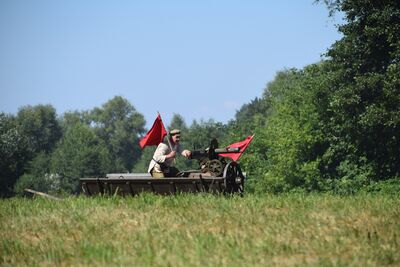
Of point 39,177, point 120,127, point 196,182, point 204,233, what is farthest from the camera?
point 120,127

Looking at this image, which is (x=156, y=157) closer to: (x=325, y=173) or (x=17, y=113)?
(x=325, y=173)

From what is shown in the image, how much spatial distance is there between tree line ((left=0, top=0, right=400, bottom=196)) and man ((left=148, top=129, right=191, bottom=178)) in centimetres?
310

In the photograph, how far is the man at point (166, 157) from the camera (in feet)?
58.6

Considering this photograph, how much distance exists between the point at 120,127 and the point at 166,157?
461 ft

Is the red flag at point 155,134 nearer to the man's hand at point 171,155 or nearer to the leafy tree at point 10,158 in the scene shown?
the man's hand at point 171,155

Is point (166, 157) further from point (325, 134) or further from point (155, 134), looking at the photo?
point (325, 134)

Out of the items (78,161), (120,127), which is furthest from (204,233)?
(120,127)

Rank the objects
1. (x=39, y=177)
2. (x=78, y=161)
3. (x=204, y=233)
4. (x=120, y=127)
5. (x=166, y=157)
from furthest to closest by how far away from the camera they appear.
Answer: (x=120, y=127)
(x=78, y=161)
(x=39, y=177)
(x=166, y=157)
(x=204, y=233)

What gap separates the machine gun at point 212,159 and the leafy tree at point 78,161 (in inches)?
3368

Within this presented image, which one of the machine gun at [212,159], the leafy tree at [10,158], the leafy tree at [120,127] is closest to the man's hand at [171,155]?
the machine gun at [212,159]

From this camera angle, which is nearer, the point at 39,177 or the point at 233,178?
the point at 233,178

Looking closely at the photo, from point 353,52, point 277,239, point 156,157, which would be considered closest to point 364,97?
point 353,52

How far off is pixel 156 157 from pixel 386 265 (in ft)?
35.0

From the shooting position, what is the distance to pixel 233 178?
17.1 metres
